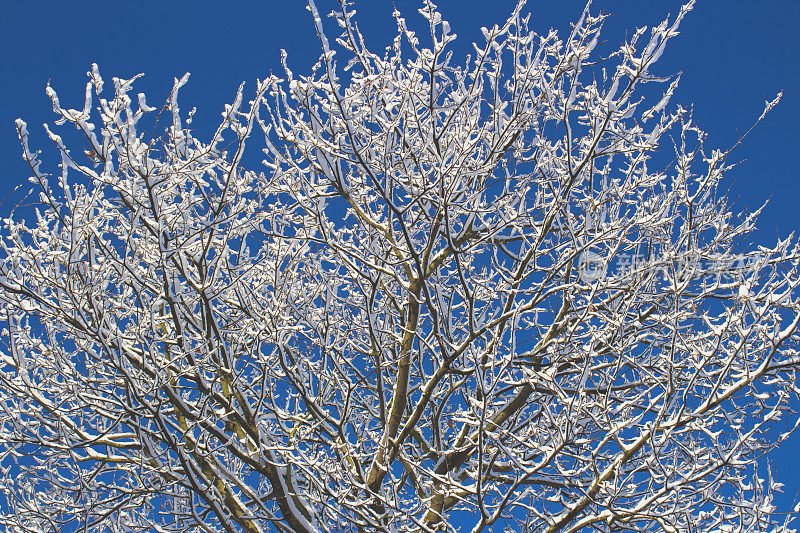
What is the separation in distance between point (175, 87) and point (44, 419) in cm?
293

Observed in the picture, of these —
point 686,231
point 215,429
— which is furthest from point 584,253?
point 215,429

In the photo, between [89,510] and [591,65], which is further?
[89,510]

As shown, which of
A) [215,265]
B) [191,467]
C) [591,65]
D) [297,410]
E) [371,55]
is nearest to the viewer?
[591,65]

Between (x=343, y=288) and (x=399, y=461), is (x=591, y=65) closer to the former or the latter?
(x=399, y=461)

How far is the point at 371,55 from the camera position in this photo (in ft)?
16.6

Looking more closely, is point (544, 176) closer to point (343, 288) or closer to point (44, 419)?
point (343, 288)

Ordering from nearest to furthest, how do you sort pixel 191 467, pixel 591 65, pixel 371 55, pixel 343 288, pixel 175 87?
pixel 175 87 → pixel 591 65 → pixel 191 467 → pixel 371 55 → pixel 343 288

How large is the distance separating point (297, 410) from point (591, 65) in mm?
3950

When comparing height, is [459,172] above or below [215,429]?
above

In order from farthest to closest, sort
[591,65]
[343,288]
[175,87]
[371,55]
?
[343,288] < [371,55] < [591,65] < [175,87]

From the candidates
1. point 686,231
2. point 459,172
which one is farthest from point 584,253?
point 459,172

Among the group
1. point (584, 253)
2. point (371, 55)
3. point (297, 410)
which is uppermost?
point (371, 55)

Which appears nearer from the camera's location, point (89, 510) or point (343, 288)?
point (89, 510)

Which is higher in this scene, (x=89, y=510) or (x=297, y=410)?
(x=297, y=410)
